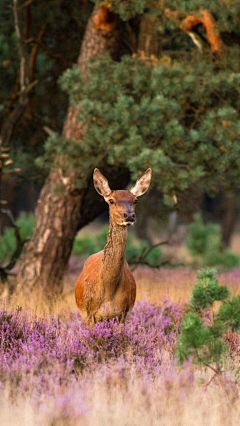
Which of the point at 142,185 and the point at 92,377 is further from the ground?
the point at 142,185

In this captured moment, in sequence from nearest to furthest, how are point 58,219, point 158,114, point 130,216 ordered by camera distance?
point 130,216 < point 158,114 < point 58,219

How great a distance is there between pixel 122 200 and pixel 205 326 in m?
1.64

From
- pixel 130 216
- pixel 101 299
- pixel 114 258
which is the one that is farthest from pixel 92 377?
pixel 130 216

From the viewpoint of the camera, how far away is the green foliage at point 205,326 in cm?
425

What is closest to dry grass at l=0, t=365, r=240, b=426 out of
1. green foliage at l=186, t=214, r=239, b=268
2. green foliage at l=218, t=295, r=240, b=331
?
green foliage at l=218, t=295, r=240, b=331

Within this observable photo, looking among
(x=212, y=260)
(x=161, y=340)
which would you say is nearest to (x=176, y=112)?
(x=161, y=340)

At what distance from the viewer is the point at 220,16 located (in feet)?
28.0

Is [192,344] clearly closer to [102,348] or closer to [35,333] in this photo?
[102,348]

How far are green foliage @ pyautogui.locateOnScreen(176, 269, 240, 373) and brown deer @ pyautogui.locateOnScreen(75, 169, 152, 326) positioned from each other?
1186 millimetres

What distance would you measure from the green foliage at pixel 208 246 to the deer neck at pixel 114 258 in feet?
34.3

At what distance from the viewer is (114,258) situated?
566 centimetres

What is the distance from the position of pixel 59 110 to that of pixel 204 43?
223 inches

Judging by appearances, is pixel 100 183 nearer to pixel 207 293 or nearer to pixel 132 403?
pixel 207 293

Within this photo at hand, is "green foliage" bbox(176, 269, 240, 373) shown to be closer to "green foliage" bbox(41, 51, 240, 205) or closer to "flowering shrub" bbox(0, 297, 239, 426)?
"flowering shrub" bbox(0, 297, 239, 426)
